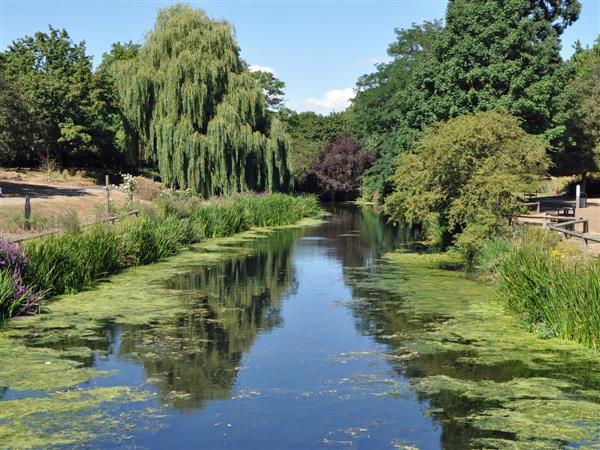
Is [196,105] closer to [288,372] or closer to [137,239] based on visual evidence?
[137,239]

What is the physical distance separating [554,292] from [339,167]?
2031 inches

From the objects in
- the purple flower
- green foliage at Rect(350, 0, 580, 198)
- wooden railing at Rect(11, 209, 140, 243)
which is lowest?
the purple flower

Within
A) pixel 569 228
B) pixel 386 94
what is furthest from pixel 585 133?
pixel 569 228

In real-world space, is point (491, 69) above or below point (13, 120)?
above

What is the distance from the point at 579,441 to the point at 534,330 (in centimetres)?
518

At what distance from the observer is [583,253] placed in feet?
52.1

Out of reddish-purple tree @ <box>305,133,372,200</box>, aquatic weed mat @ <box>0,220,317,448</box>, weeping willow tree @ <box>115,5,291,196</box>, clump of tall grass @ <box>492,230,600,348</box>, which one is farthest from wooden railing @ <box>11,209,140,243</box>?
reddish-purple tree @ <box>305,133,372,200</box>

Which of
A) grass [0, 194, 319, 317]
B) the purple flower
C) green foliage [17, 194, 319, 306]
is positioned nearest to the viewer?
the purple flower

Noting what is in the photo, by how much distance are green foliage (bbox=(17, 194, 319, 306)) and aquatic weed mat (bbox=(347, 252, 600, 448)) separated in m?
6.51

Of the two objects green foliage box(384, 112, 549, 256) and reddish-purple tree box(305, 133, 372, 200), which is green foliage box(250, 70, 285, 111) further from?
green foliage box(384, 112, 549, 256)

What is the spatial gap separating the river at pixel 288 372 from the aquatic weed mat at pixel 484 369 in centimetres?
3

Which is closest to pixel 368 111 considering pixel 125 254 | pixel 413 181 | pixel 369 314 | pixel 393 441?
pixel 413 181

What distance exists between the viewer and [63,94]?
49.4 m

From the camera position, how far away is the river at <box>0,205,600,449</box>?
782 centimetres
